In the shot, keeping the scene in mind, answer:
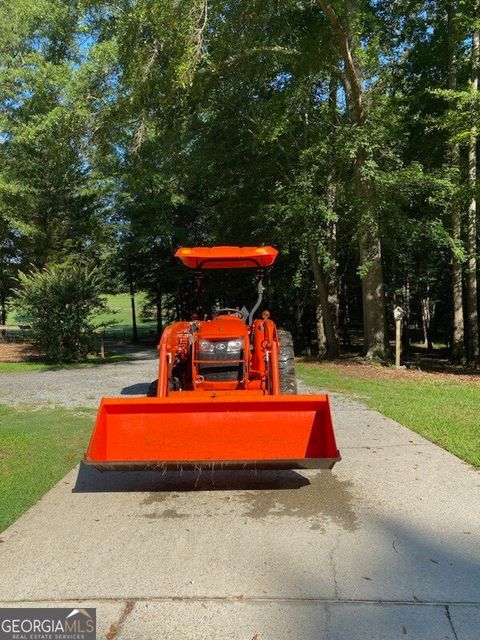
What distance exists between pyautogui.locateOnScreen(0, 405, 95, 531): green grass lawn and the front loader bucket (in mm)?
859

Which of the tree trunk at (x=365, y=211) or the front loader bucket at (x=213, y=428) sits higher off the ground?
the tree trunk at (x=365, y=211)

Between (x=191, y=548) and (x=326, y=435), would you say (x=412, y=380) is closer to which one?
(x=326, y=435)

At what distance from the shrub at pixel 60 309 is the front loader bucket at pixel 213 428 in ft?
43.4

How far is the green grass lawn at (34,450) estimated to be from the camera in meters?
4.99

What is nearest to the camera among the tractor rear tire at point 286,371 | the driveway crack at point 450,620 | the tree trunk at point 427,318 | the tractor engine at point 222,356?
the driveway crack at point 450,620

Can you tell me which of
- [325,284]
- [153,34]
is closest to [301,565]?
[153,34]

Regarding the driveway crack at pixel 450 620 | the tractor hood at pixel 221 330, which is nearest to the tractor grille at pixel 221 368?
the tractor hood at pixel 221 330

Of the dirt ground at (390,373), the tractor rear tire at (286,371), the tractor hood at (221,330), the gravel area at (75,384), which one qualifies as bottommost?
the dirt ground at (390,373)

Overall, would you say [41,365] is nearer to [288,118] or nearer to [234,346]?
[288,118]

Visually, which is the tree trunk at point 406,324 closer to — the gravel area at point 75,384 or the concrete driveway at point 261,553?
the gravel area at point 75,384

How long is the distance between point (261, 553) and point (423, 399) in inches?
268

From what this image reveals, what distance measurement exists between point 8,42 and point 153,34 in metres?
13.3

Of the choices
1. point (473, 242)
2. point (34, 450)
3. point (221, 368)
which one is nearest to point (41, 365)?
point (34, 450)

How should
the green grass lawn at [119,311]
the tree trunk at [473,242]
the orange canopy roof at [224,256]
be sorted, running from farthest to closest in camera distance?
the green grass lawn at [119,311] < the tree trunk at [473,242] < the orange canopy roof at [224,256]
